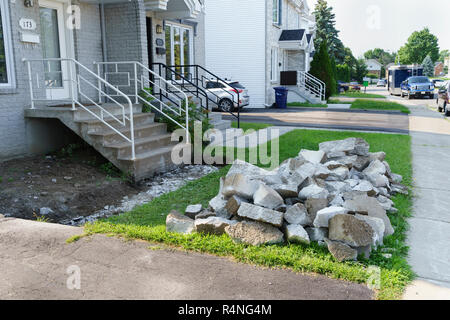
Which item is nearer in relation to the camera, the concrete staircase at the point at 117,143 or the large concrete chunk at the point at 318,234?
the large concrete chunk at the point at 318,234

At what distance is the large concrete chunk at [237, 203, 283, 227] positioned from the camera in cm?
431

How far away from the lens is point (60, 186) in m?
6.56

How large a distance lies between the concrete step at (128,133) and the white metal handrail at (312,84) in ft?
60.1

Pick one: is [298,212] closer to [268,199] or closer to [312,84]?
[268,199]

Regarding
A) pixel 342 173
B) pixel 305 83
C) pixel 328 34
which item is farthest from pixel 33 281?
pixel 328 34

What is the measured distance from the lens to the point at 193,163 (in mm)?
8953

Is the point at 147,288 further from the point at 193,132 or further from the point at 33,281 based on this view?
the point at 193,132

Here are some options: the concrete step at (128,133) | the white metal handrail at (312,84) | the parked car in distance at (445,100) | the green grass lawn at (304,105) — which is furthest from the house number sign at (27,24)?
the white metal handrail at (312,84)

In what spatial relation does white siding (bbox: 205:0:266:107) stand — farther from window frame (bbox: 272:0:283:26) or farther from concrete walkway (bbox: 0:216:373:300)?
concrete walkway (bbox: 0:216:373:300)

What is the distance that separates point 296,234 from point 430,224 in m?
2.14

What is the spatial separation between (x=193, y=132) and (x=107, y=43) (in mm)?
3210

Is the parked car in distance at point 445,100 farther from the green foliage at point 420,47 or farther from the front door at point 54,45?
the green foliage at point 420,47

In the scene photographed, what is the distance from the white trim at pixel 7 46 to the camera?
7383 mm

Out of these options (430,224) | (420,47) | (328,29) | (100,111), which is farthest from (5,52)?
(420,47)
